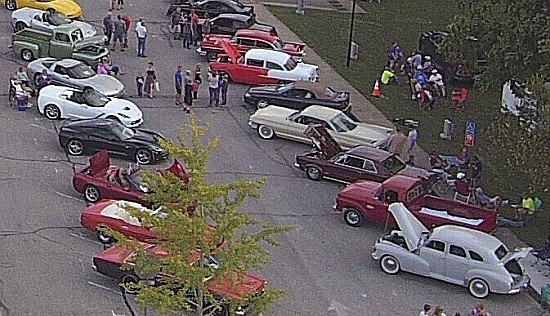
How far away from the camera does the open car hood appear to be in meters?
26.8

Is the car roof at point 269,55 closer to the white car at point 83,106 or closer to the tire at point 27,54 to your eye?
the white car at point 83,106

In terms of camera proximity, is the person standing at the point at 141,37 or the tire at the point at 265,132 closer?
the tire at the point at 265,132

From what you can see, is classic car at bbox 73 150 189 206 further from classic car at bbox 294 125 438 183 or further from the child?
the child

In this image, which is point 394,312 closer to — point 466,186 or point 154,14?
point 466,186

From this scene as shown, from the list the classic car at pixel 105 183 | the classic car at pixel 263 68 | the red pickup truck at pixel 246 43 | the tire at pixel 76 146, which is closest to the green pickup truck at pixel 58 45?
the red pickup truck at pixel 246 43

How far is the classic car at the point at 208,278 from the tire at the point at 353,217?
3857 millimetres

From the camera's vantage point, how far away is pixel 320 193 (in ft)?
84.4

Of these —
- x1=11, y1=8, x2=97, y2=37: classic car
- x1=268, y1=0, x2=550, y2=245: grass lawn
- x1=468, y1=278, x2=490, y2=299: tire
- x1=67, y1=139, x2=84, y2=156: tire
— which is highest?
x1=11, y1=8, x2=97, y2=37: classic car

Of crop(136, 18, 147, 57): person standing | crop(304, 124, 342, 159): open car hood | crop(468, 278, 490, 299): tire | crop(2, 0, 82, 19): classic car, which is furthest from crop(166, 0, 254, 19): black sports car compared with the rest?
crop(468, 278, 490, 299): tire

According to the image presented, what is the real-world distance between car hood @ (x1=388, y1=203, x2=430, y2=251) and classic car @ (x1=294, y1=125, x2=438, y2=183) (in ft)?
8.19

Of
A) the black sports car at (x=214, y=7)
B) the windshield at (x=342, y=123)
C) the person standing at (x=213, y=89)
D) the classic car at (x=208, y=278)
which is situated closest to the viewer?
the classic car at (x=208, y=278)

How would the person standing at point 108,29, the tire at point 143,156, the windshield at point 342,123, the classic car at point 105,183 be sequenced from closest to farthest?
the classic car at point 105,183, the tire at point 143,156, the windshield at point 342,123, the person standing at point 108,29

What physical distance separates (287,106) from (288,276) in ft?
35.4

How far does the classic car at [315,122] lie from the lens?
2833 cm
